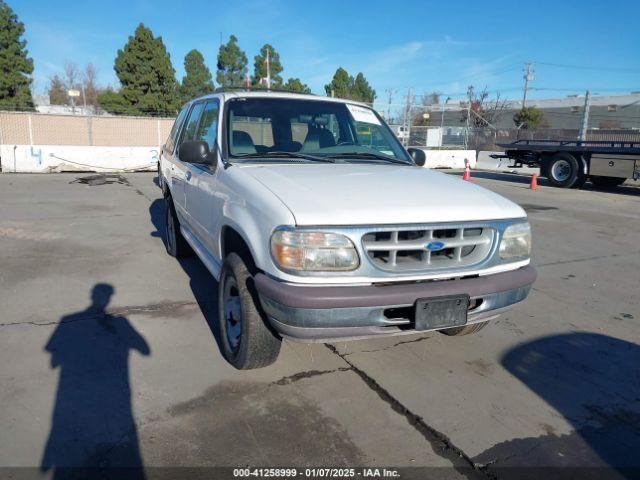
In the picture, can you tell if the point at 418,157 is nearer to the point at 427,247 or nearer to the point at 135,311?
the point at 427,247

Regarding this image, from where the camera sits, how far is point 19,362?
3.21 meters

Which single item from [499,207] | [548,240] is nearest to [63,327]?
[499,207]

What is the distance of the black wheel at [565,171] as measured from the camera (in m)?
14.7

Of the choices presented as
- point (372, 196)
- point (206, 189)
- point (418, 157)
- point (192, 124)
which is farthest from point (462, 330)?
point (192, 124)

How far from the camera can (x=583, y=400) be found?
2982mm

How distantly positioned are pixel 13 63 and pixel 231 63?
2010cm

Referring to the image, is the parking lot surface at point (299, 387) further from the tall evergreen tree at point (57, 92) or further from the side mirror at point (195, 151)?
the tall evergreen tree at point (57, 92)

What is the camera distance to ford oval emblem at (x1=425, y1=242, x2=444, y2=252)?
2.63 metres

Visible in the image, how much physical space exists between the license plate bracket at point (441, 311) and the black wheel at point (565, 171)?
1424cm

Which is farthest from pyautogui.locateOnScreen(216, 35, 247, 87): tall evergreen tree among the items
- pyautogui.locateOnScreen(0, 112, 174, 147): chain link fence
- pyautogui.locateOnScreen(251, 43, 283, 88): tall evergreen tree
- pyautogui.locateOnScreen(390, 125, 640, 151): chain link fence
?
pyautogui.locateOnScreen(0, 112, 174, 147): chain link fence

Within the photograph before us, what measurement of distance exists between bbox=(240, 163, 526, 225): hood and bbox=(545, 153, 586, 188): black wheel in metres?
13.4

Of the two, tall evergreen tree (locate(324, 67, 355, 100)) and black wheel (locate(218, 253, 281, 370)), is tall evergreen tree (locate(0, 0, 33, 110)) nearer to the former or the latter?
tall evergreen tree (locate(324, 67, 355, 100))

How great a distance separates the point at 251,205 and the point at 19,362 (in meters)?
1.99

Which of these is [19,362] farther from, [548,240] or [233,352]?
[548,240]
